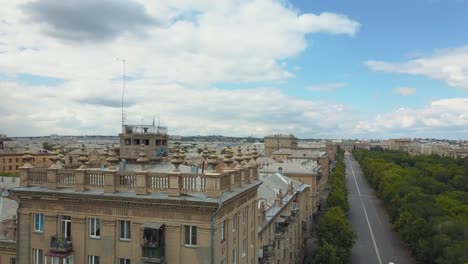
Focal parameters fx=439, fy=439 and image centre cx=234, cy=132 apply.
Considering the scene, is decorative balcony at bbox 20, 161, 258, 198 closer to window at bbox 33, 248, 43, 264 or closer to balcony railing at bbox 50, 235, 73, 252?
balcony railing at bbox 50, 235, 73, 252

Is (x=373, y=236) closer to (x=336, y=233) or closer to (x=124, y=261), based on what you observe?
(x=336, y=233)

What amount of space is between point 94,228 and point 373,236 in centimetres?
8523

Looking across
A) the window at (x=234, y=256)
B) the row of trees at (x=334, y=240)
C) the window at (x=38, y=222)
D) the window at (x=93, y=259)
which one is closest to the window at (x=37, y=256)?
the window at (x=38, y=222)

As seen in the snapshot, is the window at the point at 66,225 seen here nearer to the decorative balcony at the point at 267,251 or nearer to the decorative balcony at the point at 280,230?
the decorative balcony at the point at 267,251

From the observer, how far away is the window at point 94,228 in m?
27.3

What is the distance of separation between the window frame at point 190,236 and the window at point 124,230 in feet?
12.4

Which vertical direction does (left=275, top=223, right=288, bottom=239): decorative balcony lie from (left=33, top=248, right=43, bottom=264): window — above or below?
below

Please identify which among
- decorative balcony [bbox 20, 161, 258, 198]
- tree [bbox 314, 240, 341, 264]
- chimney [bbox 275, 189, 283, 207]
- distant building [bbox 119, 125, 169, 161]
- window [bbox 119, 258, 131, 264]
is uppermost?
distant building [bbox 119, 125, 169, 161]

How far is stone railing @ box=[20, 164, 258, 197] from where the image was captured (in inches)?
1014

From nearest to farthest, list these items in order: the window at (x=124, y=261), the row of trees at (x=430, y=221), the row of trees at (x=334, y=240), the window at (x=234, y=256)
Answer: the window at (x=124, y=261)
the window at (x=234, y=256)
the row of trees at (x=430, y=221)
the row of trees at (x=334, y=240)

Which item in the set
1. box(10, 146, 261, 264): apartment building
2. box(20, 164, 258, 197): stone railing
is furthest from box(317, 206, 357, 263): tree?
box(20, 164, 258, 197): stone railing

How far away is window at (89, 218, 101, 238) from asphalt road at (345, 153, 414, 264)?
2482 inches

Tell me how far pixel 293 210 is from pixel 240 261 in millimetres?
42305

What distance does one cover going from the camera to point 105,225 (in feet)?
88.9
